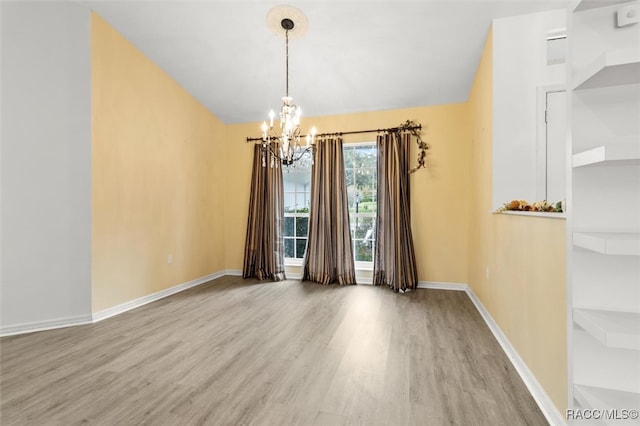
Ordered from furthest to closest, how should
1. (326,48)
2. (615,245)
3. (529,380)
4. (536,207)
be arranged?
(326,48), (536,207), (529,380), (615,245)

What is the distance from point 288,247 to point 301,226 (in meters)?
0.41

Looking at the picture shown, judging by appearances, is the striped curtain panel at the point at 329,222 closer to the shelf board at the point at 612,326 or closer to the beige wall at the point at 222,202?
the beige wall at the point at 222,202

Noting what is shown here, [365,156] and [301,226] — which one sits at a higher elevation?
[365,156]

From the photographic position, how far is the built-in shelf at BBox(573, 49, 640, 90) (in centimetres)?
88

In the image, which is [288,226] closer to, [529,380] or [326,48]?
[326,48]

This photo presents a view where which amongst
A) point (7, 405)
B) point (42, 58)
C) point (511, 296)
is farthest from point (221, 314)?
point (42, 58)

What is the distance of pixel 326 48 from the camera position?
3.23 metres

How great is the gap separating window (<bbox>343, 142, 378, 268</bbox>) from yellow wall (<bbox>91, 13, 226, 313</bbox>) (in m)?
2.22

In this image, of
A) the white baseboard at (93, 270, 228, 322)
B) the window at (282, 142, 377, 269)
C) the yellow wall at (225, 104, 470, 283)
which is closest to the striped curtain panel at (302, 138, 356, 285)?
the window at (282, 142, 377, 269)

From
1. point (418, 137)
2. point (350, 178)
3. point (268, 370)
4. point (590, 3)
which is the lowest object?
point (268, 370)

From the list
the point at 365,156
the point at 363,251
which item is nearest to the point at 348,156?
the point at 365,156

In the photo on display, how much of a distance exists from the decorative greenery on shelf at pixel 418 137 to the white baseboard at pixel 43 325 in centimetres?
409

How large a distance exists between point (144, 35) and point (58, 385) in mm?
3305

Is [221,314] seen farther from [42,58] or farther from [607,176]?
[607,176]
